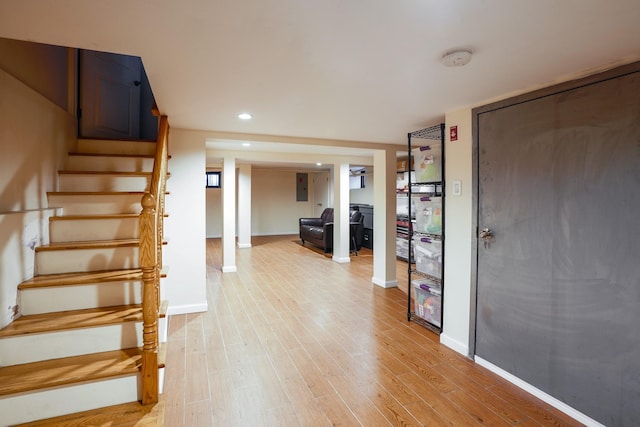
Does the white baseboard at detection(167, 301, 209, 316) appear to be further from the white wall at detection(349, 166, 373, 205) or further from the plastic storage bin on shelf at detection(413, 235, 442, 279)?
the white wall at detection(349, 166, 373, 205)

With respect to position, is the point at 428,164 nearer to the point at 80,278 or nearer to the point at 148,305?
the point at 148,305

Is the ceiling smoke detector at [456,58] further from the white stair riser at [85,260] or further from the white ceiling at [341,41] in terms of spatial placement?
the white stair riser at [85,260]

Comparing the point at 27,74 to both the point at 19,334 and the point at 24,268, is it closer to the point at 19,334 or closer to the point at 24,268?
the point at 24,268

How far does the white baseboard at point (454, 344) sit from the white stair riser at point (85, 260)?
2697 millimetres

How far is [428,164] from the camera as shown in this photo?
10.3 feet

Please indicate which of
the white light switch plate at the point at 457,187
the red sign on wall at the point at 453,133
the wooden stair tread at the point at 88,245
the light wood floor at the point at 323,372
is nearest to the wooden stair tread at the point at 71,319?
the wooden stair tread at the point at 88,245

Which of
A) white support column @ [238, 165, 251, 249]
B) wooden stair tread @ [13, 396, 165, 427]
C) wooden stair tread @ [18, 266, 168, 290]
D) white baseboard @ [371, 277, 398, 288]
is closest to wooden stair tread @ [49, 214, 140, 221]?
wooden stair tread @ [18, 266, 168, 290]

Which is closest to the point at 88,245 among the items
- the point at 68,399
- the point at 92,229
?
the point at 92,229

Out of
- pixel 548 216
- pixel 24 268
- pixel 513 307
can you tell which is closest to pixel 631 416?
pixel 513 307

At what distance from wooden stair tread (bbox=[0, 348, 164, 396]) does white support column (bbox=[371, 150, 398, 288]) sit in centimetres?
342

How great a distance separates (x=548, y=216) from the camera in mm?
2072

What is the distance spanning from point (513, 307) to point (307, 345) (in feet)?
5.58

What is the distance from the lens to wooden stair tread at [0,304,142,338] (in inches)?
69.7

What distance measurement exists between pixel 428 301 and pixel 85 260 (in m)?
3.01
